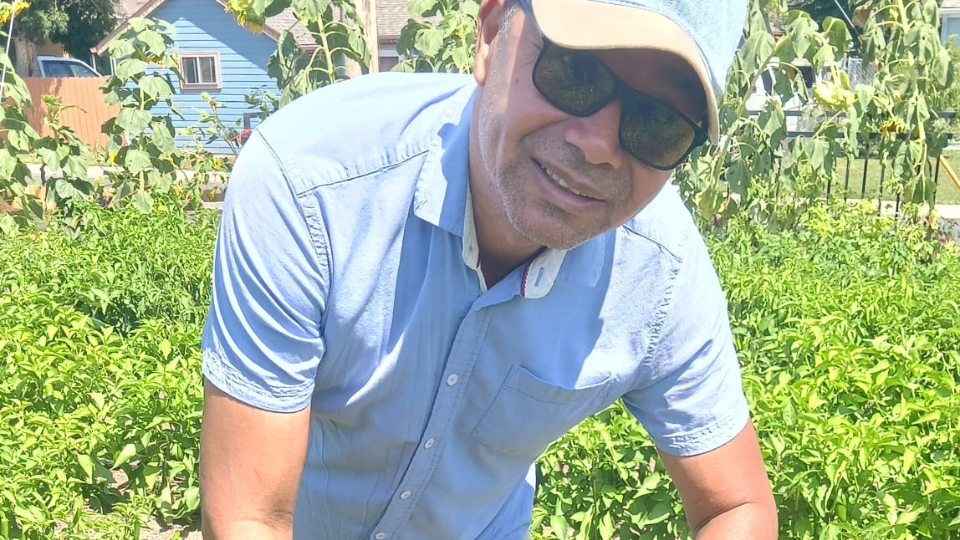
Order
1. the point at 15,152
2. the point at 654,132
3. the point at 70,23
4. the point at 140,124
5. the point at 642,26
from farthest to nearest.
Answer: the point at 70,23
the point at 140,124
the point at 15,152
the point at 654,132
the point at 642,26

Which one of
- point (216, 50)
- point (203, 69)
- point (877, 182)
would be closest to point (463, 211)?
point (877, 182)

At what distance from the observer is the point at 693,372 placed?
1.62 m

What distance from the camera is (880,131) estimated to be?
22.0ft

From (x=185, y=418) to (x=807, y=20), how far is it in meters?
4.01

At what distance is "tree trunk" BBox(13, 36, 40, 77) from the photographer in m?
26.2

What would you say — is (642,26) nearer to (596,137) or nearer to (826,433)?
(596,137)

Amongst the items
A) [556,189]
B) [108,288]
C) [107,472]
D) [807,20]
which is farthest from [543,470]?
[807,20]

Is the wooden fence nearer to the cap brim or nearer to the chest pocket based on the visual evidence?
the chest pocket

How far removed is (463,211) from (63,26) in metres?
29.5

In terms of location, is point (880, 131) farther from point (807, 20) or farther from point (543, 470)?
point (543, 470)

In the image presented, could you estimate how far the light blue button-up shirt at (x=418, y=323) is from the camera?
135cm

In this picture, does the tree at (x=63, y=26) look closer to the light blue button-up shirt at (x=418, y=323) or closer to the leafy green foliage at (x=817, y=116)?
the leafy green foliage at (x=817, y=116)

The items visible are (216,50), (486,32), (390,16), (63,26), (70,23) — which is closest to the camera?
(486,32)

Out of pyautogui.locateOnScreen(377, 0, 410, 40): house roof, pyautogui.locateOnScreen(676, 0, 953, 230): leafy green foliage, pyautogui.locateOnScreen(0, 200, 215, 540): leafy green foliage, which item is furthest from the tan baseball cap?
pyautogui.locateOnScreen(377, 0, 410, 40): house roof
